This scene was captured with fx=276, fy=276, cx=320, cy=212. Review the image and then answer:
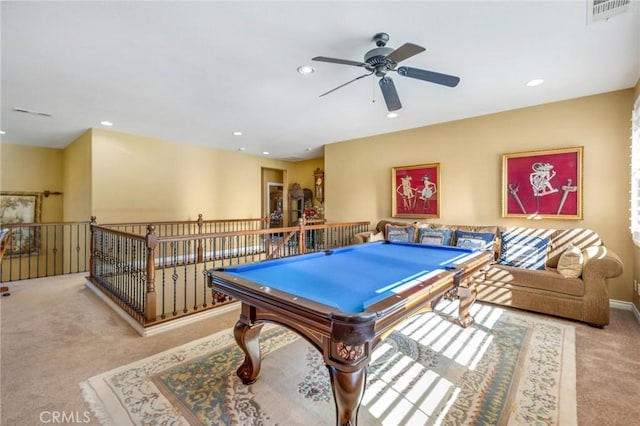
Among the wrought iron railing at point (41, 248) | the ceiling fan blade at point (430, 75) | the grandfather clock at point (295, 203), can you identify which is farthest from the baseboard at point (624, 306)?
the wrought iron railing at point (41, 248)

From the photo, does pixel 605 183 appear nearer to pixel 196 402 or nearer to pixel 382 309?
pixel 382 309

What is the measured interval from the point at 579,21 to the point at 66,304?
592 cm

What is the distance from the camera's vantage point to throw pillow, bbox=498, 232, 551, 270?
3324 mm

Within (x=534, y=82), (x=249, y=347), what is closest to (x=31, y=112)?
(x=249, y=347)

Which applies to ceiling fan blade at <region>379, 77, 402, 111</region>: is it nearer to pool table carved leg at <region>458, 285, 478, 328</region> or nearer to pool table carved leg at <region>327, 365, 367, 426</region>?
pool table carved leg at <region>458, 285, 478, 328</region>

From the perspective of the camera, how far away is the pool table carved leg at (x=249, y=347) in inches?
71.7

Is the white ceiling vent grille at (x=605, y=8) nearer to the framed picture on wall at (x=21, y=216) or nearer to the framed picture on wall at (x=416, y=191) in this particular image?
the framed picture on wall at (x=416, y=191)

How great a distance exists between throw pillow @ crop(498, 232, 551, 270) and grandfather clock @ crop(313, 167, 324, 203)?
455 cm

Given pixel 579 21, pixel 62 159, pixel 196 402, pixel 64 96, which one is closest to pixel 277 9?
pixel 579 21

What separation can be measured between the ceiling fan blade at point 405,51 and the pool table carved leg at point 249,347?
214 cm

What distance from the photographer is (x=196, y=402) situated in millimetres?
1714

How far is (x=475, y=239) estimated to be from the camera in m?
3.78

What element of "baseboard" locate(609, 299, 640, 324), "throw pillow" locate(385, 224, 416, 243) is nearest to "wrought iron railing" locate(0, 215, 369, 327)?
"throw pillow" locate(385, 224, 416, 243)

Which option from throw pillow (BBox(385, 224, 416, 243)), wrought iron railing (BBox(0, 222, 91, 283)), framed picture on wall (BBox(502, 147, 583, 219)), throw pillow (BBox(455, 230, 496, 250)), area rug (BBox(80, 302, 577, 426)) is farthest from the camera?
wrought iron railing (BBox(0, 222, 91, 283))
